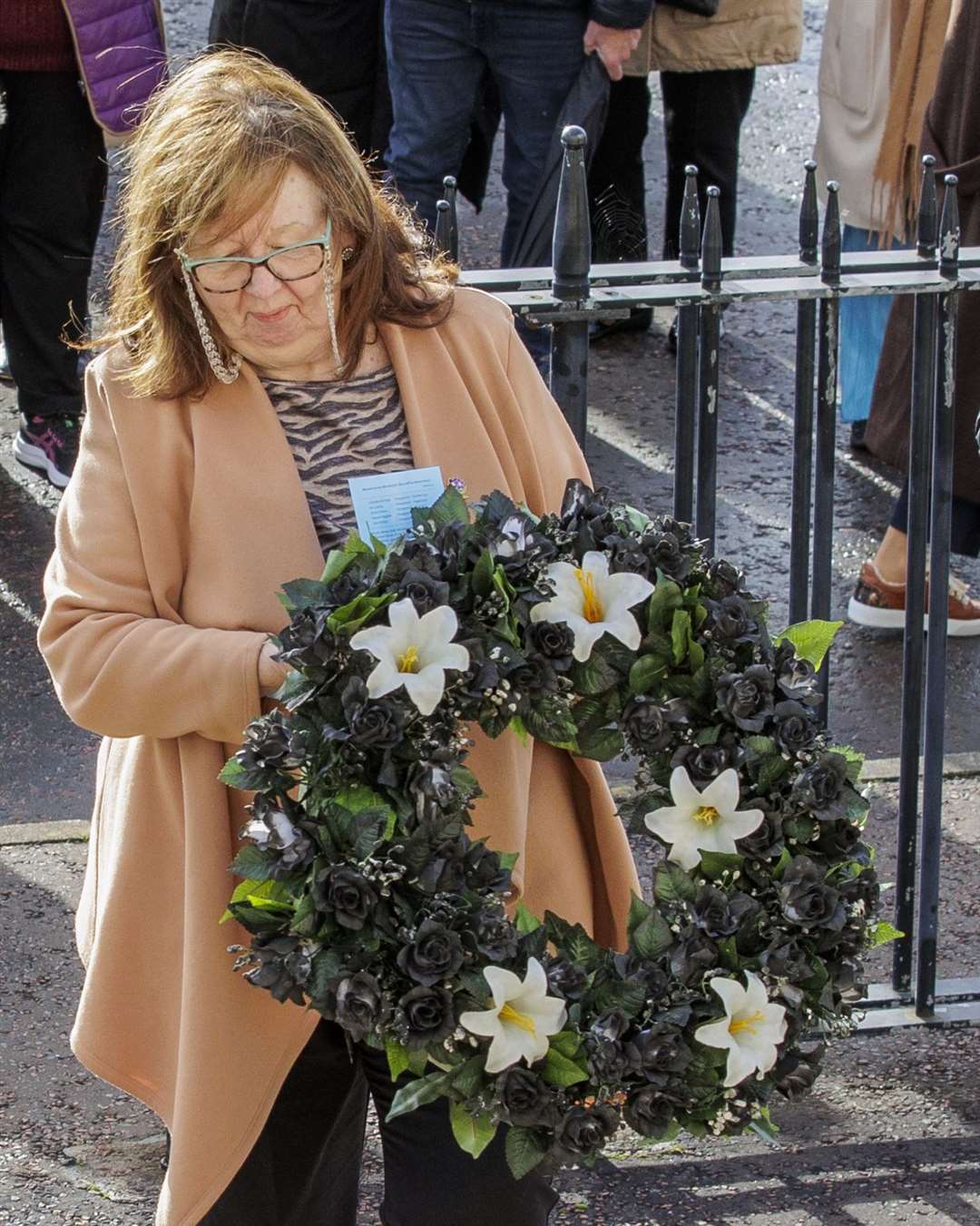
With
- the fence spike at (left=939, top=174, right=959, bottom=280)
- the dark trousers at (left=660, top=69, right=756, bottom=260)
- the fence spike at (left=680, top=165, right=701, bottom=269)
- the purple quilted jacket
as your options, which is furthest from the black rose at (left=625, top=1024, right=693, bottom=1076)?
the dark trousers at (left=660, top=69, right=756, bottom=260)

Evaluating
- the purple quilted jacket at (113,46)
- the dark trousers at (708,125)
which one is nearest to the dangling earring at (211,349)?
the purple quilted jacket at (113,46)

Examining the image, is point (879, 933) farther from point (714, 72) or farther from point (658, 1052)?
point (714, 72)

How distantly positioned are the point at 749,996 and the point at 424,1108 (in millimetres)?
Answer: 451

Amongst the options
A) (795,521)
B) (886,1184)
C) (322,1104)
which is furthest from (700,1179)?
(795,521)

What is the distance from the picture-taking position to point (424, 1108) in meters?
2.43

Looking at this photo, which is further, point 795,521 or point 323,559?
point 795,521

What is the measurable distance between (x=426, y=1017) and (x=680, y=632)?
1.82 ft

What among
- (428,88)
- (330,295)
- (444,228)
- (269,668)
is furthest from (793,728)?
(428,88)

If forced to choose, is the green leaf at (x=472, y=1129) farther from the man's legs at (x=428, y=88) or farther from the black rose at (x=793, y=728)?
the man's legs at (x=428, y=88)

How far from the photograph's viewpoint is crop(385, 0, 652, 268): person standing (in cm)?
505

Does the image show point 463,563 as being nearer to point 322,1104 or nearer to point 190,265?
point 190,265

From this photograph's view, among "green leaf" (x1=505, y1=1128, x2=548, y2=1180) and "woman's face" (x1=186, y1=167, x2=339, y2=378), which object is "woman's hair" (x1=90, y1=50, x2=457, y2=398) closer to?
"woman's face" (x1=186, y1=167, x2=339, y2=378)

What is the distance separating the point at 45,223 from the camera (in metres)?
5.18

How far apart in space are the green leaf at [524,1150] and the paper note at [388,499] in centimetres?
73
